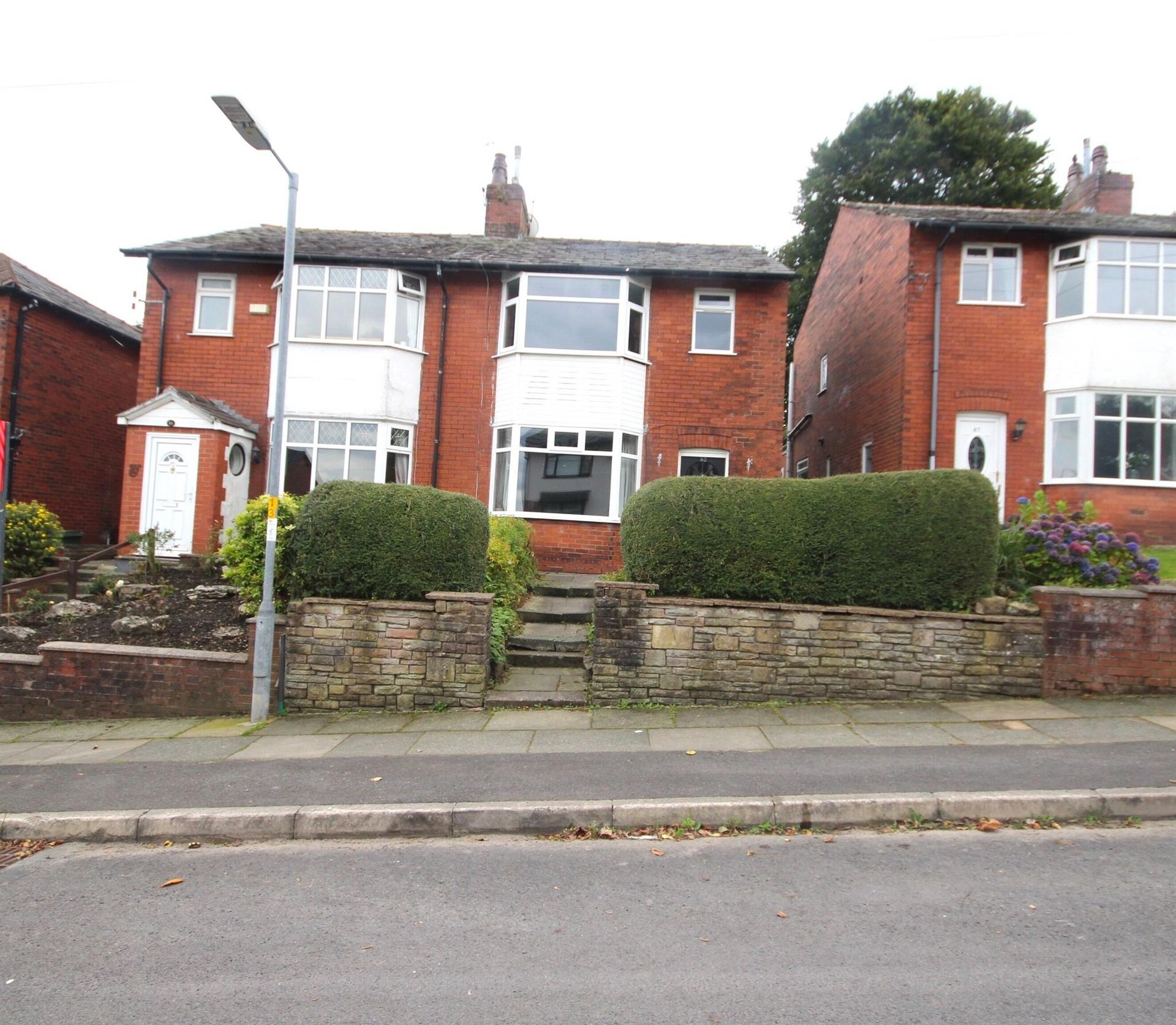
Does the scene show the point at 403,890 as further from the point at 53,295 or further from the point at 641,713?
the point at 53,295

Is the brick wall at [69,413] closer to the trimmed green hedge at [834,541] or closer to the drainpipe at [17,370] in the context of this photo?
the drainpipe at [17,370]

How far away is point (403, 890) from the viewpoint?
426cm

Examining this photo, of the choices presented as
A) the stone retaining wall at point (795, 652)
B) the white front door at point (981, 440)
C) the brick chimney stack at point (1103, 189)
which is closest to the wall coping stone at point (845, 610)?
the stone retaining wall at point (795, 652)

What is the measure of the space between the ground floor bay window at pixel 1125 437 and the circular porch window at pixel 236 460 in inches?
601

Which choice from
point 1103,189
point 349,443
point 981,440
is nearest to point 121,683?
point 349,443

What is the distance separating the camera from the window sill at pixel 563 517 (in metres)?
14.3

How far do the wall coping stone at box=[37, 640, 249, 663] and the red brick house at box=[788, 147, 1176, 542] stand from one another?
39.2 feet

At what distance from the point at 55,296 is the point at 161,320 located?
12.1 ft

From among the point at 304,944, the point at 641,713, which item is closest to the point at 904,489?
the point at 641,713

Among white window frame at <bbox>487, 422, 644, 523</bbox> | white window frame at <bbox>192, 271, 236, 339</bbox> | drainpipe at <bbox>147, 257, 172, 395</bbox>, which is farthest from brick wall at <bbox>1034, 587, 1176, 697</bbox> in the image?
drainpipe at <bbox>147, 257, 172, 395</bbox>

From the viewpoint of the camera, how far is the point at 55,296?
1689cm

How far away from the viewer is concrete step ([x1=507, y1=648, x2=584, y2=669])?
29.5ft

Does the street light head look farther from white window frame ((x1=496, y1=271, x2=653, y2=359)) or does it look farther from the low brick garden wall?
white window frame ((x1=496, y1=271, x2=653, y2=359))

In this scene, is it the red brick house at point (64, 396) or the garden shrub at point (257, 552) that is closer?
the garden shrub at point (257, 552)
